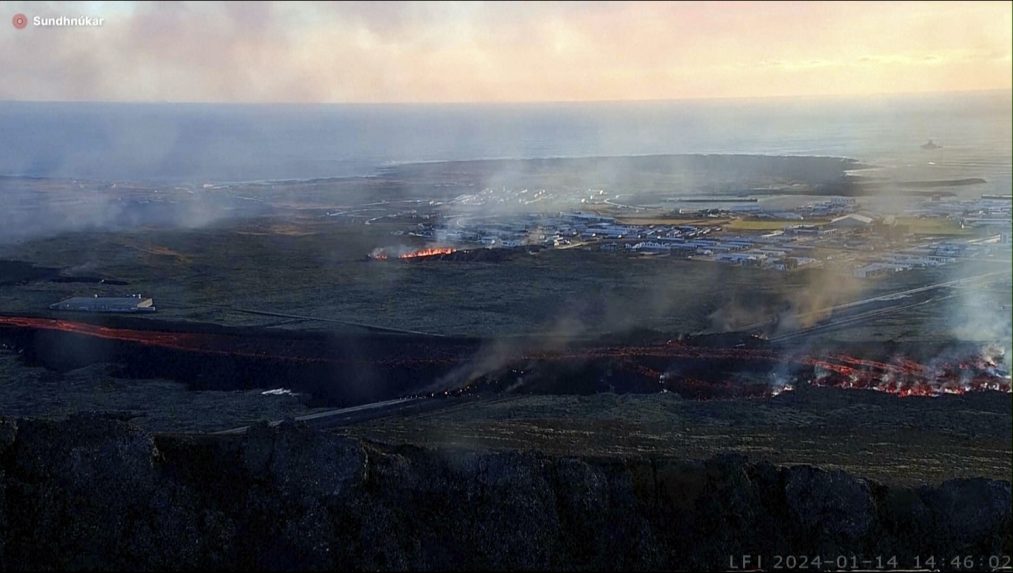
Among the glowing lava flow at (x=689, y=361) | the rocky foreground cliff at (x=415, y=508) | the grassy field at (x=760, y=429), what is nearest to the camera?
the rocky foreground cliff at (x=415, y=508)

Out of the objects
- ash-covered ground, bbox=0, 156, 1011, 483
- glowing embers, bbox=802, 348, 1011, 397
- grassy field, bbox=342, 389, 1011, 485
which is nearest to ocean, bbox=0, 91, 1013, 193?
ash-covered ground, bbox=0, 156, 1011, 483

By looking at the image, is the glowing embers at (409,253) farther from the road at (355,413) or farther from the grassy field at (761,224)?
the road at (355,413)

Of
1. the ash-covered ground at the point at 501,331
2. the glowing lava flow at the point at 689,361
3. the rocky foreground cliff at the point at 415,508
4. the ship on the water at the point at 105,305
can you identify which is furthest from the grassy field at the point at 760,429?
the ship on the water at the point at 105,305

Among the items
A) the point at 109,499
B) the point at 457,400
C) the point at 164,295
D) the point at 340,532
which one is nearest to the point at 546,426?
the point at 457,400

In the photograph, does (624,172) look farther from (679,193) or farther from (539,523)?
(539,523)

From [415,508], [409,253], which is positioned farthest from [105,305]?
[415,508]

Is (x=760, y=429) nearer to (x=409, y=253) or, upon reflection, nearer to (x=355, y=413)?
(x=355, y=413)
